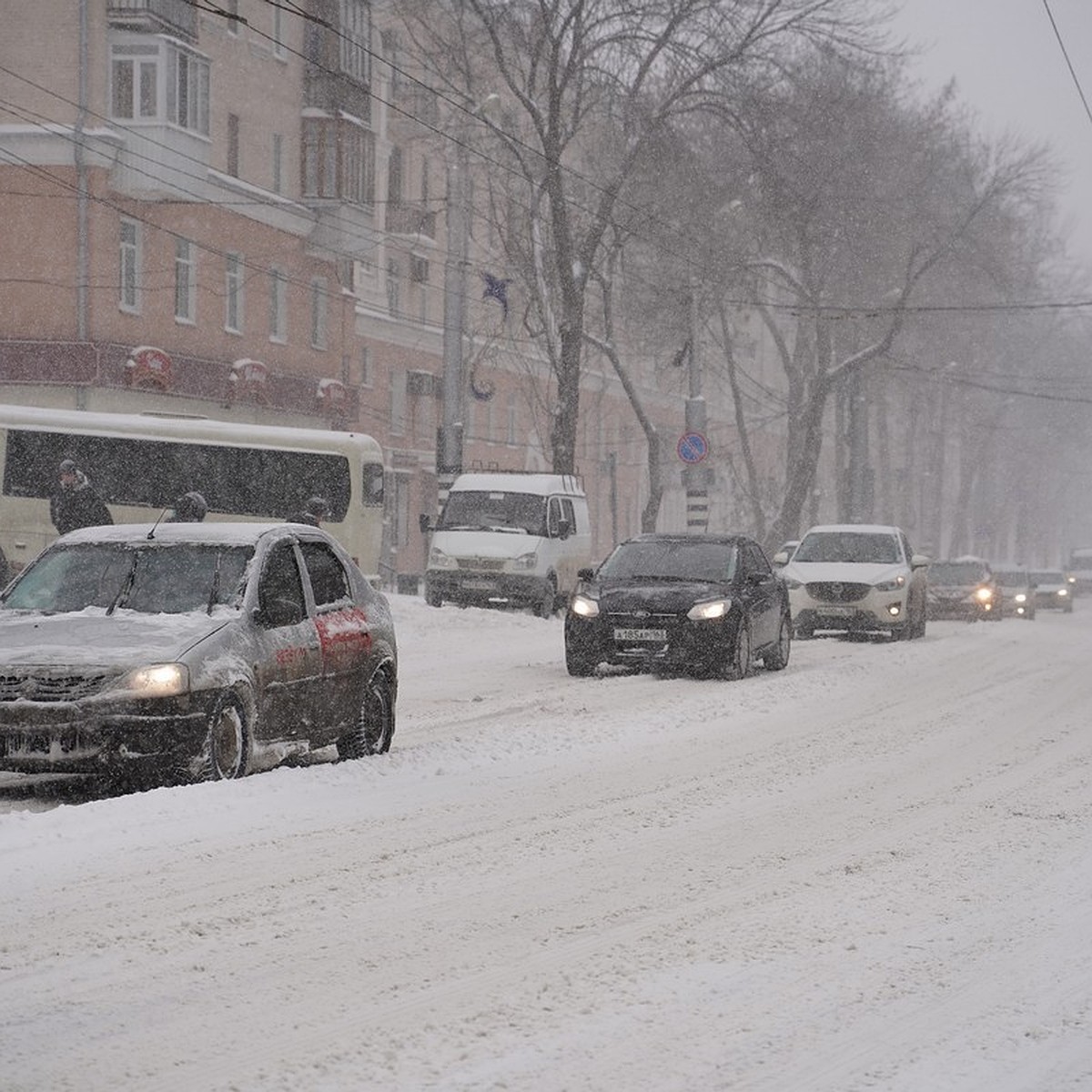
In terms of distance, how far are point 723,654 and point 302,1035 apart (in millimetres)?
14882

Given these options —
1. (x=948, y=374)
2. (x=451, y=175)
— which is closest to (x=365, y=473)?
(x=451, y=175)

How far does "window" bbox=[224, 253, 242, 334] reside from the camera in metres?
45.1

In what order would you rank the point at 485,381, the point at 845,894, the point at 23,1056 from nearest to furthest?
the point at 23,1056
the point at 845,894
the point at 485,381

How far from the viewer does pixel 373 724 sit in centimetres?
1285

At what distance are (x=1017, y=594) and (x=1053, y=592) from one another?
36.5 ft

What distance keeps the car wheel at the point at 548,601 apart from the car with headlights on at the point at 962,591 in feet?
30.8

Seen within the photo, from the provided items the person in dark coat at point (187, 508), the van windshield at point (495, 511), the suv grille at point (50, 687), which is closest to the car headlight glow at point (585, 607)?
the person in dark coat at point (187, 508)

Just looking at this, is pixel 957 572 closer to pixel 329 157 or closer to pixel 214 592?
pixel 329 157

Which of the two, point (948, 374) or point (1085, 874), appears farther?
point (948, 374)

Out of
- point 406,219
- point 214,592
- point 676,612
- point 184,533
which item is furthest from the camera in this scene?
point 406,219

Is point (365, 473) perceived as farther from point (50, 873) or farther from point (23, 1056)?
point (23, 1056)

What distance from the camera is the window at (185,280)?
43.1 m

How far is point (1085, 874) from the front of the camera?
8.84m

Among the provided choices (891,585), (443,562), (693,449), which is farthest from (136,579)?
(693,449)
